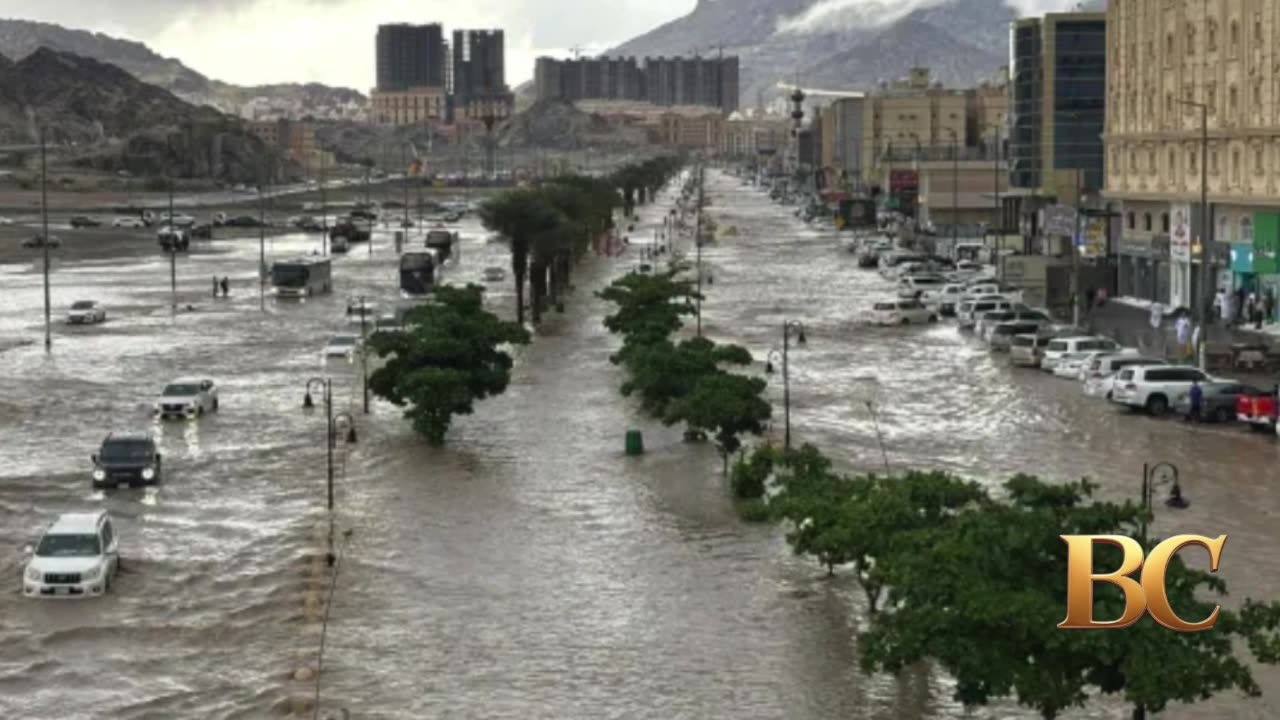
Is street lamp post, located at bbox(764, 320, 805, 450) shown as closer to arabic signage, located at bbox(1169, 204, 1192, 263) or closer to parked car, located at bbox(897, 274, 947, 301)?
parked car, located at bbox(897, 274, 947, 301)

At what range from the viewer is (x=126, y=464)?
36000 millimetres

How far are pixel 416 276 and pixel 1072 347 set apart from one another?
32.4 m

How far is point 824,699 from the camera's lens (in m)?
22.2

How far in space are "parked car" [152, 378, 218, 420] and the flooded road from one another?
51 cm

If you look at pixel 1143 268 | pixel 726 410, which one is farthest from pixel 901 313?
pixel 726 410

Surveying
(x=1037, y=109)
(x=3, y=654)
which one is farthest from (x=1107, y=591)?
(x=1037, y=109)

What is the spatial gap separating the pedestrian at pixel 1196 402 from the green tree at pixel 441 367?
1339cm

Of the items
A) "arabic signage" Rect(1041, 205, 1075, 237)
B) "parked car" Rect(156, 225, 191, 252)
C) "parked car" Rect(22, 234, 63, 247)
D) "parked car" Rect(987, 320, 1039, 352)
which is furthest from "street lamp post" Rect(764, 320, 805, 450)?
"parked car" Rect(22, 234, 63, 247)

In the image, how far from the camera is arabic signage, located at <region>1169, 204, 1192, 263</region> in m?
61.3

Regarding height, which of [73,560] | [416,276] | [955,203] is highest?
[955,203]

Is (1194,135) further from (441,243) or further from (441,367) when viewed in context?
(441,243)

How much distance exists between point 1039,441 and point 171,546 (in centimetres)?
1757

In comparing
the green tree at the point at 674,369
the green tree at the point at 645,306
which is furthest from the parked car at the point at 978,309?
the green tree at the point at 674,369

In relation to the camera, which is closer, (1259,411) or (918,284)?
(1259,411)
